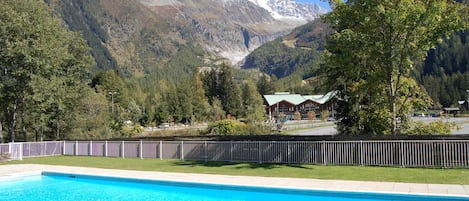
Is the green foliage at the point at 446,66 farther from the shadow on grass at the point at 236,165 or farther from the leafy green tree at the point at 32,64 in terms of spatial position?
the shadow on grass at the point at 236,165

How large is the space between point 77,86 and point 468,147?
30597 millimetres

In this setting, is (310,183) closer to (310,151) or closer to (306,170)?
(306,170)

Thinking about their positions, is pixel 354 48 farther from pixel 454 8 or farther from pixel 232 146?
pixel 232 146

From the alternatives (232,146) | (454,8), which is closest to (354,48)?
(454,8)

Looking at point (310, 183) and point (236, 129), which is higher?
point (236, 129)

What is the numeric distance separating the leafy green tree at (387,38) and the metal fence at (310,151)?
1.79 m

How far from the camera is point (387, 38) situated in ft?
58.3

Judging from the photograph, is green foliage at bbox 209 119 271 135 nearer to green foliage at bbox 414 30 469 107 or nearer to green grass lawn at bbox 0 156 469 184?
green grass lawn at bbox 0 156 469 184

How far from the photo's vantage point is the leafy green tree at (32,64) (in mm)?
29453

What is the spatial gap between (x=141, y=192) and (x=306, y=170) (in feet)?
21.4

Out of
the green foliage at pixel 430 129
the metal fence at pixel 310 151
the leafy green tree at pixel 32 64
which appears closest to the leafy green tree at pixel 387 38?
the green foliage at pixel 430 129

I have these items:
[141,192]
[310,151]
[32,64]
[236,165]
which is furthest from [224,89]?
[141,192]

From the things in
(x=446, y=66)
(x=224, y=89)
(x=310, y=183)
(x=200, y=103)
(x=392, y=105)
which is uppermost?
(x=446, y=66)

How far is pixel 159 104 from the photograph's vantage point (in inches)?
3688
